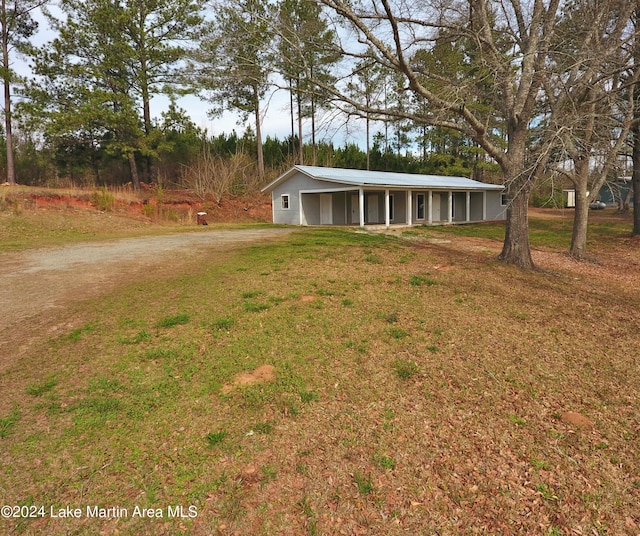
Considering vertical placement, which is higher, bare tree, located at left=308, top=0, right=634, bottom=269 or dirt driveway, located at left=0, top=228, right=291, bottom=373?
bare tree, located at left=308, top=0, right=634, bottom=269

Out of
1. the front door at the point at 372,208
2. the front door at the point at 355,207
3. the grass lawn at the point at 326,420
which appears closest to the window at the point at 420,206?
the front door at the point at 372,208

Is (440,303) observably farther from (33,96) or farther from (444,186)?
(33,96)

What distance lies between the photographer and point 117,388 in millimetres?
3631

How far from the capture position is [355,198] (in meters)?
23.4

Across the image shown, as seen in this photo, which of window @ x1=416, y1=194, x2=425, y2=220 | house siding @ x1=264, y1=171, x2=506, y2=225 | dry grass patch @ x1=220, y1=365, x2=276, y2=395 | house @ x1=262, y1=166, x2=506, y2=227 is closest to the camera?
dry grass patch @ x1=220, y1=365, x2=276, y2=395

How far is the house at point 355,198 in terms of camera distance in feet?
67.8

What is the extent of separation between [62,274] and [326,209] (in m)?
16.6

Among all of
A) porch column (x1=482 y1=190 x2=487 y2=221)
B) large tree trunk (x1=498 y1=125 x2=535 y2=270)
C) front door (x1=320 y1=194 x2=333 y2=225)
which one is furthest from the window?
large tree trunk (x1=498 y1=125 x2=535 y2=270)

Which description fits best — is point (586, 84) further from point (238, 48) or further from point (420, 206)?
point (420, 206)

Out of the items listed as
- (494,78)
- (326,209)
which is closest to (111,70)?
(326,209)

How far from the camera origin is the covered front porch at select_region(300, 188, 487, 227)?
22438 millimetres

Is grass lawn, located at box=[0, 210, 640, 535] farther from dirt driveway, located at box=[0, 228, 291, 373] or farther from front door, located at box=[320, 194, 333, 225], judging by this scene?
front door, located at box=[320, 194, 333, 225]

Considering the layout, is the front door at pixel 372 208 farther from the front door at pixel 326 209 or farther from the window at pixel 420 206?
the window at pixel 420 206

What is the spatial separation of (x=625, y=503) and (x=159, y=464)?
310cm
